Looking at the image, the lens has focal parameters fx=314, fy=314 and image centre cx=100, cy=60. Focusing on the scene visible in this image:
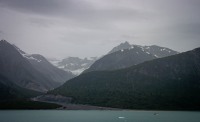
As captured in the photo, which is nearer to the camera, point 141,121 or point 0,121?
point 0,121

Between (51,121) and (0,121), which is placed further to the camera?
(51,121)

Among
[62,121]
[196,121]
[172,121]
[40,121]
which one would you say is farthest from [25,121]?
[196,121]

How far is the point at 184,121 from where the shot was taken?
172m

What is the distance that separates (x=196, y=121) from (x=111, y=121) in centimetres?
4631

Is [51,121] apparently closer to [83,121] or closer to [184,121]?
[83,121]

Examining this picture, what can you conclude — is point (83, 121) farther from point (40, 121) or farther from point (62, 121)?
point (40, 121)

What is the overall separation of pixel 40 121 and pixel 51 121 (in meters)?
7.22

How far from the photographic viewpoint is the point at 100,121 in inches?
6506

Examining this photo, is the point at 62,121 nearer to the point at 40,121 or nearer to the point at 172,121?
the point at 40,121

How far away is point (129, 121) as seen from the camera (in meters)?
168

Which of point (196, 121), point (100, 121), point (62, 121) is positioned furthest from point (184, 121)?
point (62, 121)

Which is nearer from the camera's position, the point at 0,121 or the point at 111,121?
the point at 0,121

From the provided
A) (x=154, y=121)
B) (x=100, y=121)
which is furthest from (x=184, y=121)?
(x=100, y=121)

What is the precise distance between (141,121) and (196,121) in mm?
30420
